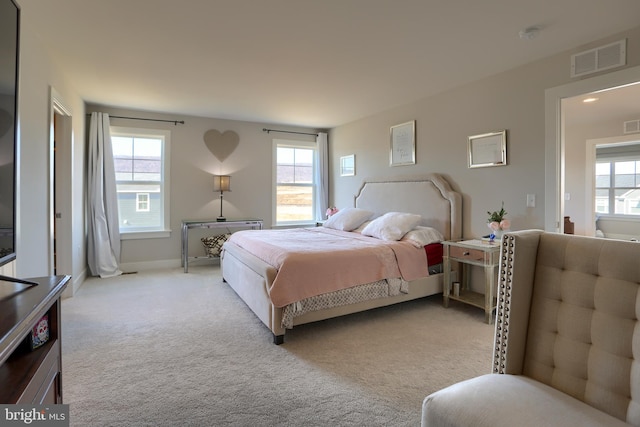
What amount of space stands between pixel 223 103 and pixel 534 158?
377cm

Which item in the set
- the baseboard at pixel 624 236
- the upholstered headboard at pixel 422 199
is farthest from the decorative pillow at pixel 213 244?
the baseboard at pixel 624 236

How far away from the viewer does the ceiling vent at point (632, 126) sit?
5055mm

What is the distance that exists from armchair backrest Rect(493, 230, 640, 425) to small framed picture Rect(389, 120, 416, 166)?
10.3 ft

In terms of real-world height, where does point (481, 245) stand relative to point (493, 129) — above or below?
below

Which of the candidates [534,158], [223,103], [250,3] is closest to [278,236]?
[223,103]

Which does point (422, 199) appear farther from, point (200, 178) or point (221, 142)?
point (200, 178)

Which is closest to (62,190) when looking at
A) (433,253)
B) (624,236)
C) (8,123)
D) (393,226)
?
(8,123)

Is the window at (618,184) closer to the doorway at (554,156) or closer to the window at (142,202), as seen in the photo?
the doorway at (554,156)

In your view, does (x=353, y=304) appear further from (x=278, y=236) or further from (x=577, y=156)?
(x=577, y=156)

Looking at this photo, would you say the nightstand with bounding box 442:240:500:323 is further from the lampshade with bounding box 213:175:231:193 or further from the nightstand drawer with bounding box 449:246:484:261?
the lampshade with bounding box 213:175:231:193

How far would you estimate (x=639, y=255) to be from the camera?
1.12m

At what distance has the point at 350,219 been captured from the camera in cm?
453

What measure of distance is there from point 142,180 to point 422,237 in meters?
4.23

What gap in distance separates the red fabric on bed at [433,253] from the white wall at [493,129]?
46 centimetres
